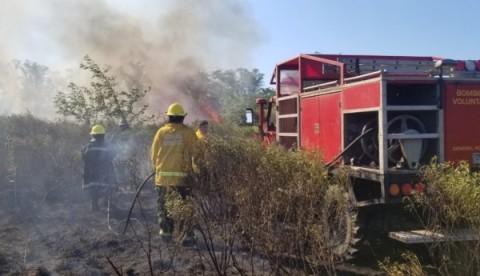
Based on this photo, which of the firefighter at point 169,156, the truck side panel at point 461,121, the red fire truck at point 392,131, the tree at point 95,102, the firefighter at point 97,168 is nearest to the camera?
the red fire truck at point 392,131

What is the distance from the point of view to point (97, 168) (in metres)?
8.77

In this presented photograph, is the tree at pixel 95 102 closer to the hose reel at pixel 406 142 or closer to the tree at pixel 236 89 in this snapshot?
the hose reel at pixel 406 142

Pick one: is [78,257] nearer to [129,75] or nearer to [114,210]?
[114,210]

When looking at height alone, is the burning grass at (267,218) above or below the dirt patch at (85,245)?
above

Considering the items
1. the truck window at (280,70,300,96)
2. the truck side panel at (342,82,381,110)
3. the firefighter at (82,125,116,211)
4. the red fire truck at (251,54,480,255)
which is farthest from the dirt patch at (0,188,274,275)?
the truck window at (280,70,300,96)

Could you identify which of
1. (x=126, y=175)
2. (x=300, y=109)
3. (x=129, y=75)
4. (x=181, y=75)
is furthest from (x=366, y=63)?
(x=181, y=75)

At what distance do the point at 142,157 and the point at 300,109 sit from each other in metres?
5.06

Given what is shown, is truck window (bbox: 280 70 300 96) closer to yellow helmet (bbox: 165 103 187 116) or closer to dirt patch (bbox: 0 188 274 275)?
yellow helmet (bbox: 165 103 187 116)

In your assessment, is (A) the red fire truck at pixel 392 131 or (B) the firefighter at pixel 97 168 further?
(B) the firefighter at pixel 97 168

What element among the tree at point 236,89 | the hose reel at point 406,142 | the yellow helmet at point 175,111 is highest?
the tree at point 236,89

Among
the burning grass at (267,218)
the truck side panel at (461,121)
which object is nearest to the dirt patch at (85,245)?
the burning grass at (267,218)

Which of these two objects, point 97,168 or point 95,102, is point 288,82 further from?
point 95,102

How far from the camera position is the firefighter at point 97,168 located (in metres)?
8.77

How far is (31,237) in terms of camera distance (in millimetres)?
6938
